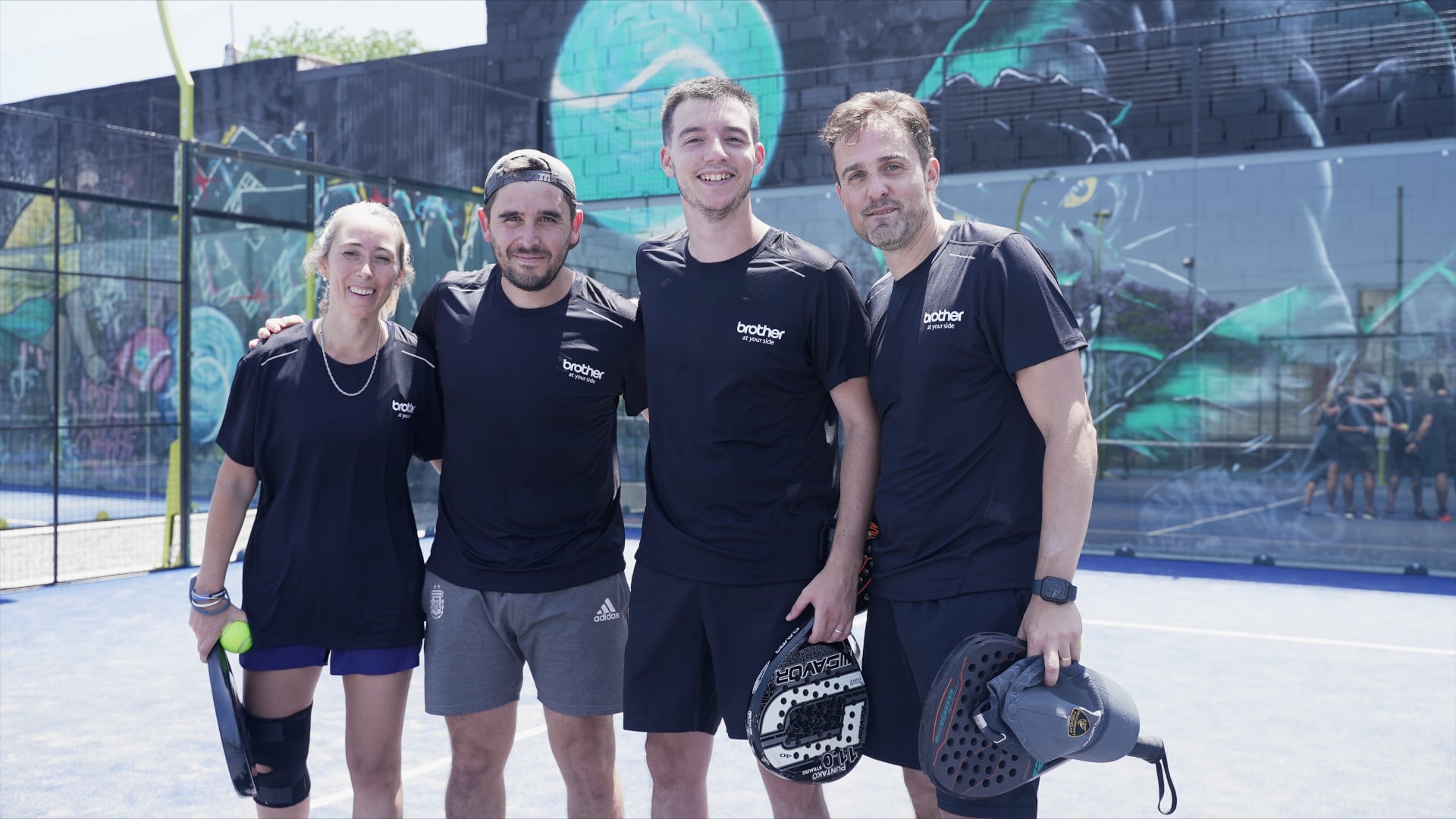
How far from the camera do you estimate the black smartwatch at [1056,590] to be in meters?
2.36

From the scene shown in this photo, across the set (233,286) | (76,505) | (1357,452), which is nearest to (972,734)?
(1357,452)

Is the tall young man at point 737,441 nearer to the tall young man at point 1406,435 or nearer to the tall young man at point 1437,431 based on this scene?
the tall young man at point 1406,435

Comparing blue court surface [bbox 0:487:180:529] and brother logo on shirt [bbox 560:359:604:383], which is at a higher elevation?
brother logo on shirt [bbox 560:359:604:383]

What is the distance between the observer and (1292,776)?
169 inches

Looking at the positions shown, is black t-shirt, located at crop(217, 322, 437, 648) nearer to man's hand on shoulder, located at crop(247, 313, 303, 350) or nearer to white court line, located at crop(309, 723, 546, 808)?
man's hand on shoulder, located at crop(247, 313, 303, 350)

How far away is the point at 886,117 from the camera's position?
2.60 metres

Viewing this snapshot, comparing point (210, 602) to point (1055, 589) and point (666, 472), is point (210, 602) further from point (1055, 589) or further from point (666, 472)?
point (1055, 589)

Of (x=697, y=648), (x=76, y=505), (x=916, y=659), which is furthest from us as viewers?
(x=76, y=505)

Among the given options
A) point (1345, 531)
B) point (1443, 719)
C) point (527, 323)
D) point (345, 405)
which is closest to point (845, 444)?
point (527, 323)

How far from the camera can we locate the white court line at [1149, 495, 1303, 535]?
10.2m

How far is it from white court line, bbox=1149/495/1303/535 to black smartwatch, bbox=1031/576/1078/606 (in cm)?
876

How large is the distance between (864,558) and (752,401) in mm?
420

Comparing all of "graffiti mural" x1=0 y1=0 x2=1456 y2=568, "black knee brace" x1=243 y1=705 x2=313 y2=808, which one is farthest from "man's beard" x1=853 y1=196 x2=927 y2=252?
"graffiti mural" x1=0 y1=0 x2=1456 y2=568

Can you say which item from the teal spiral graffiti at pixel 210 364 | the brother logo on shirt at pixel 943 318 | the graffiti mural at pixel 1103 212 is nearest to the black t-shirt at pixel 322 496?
the brother logo on shirt at pixel 943 318
